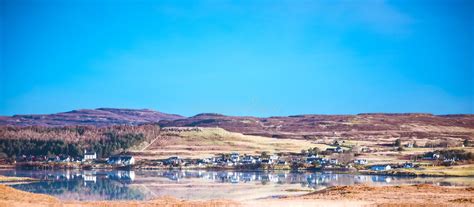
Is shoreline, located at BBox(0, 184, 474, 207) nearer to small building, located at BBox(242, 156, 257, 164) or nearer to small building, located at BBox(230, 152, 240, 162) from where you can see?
small building, located at BBox(242, 156, 257, 164)

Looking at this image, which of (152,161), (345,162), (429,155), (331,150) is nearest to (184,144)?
(152,161)

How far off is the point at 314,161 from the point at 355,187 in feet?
180

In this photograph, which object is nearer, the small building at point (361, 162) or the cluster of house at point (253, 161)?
the small building at point (361, 162)

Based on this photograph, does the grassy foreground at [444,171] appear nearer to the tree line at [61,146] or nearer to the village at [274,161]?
the village at [274,161]

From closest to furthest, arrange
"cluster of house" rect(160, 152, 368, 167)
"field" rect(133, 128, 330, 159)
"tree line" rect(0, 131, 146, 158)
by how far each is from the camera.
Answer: "cluster of house" rect(160, 152, 368, 167), "field" rect(133, 128, 330, 159), "tree line" rect(0, 131, 146, 158)

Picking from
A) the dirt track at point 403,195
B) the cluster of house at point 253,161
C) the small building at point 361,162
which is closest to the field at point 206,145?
the cluster of house at point 253,161

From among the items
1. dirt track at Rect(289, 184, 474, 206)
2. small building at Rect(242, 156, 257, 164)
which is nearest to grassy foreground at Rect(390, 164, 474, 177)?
dirt track at Rect(289, 184, 474, 206)

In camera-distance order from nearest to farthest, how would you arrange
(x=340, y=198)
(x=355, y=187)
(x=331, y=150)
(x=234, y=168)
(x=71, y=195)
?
1. (x=340, y=198)
2. (x=355, y=187)
3. (x=71, y=195)
4. (x=234, y=168)
5. (x=331, y=150)

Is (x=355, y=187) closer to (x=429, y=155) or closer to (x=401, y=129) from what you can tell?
(x=429, y=155)

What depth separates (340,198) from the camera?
38.7 m

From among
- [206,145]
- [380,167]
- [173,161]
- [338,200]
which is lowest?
[338,200]

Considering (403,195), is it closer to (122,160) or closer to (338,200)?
(338,200)

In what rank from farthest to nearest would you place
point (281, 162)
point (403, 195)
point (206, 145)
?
point (206, 145) < point (281, 162) < point (403, 195)

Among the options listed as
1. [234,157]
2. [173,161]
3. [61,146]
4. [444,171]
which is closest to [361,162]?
[444,171]
